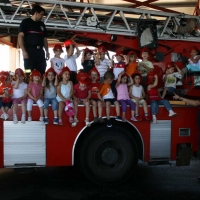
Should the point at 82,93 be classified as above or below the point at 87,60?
below

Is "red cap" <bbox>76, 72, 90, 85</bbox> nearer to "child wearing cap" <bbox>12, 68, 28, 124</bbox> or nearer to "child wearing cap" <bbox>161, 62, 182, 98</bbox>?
"child wearing cap" <bbox>12, 68, 28, 124</bbox>

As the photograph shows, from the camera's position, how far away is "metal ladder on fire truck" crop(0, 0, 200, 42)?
6719 millimetres

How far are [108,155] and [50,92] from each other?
1352mm

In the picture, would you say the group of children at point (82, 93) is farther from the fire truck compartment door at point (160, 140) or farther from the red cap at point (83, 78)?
the fire truck compartment door at point (160, 140)

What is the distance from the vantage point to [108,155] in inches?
220

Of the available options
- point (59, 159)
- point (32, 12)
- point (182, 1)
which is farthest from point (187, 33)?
point (182, 1)

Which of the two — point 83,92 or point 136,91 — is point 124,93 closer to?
point 136,91

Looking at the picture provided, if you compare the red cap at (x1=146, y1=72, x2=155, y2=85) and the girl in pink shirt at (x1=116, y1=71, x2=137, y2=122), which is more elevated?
the red cap at (x1=146, y1=72, x2=155, y2=85)

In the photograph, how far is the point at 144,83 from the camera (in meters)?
6.51

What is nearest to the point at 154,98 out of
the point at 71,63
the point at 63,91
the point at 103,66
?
the point at 103,66

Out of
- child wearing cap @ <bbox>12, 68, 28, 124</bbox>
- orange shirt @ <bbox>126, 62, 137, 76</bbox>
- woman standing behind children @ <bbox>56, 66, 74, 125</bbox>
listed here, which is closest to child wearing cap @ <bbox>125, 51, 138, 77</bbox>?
orange shirt @ <bbox>126, 62, 137, 76</bbox>

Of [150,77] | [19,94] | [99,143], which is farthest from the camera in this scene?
[150,77]

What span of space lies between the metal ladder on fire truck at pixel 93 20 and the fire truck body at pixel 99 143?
80.9 inches

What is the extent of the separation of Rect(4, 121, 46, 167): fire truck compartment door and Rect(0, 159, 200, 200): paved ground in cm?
49
